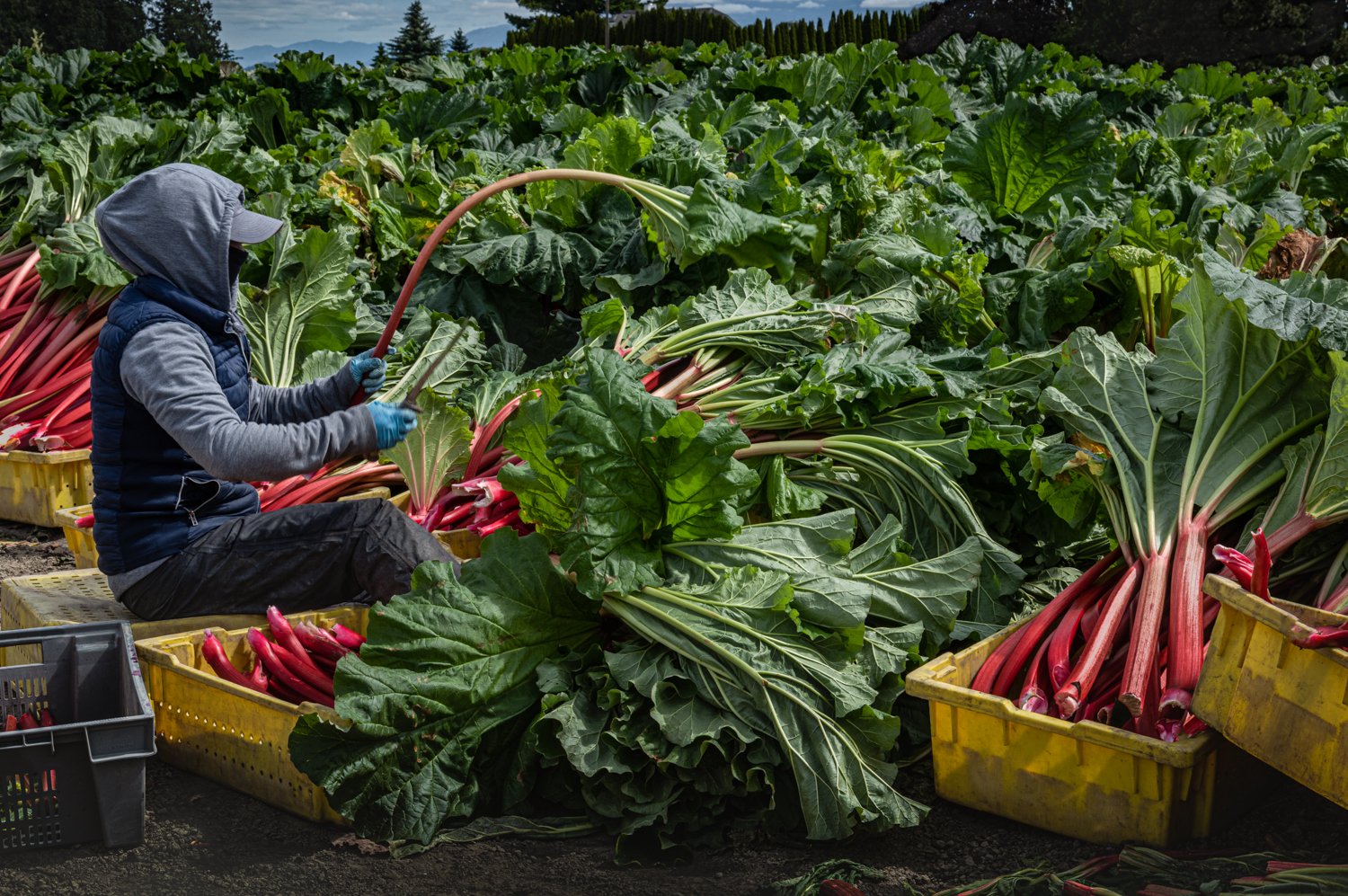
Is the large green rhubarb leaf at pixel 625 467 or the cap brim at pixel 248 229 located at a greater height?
the cap brim at pixel 248 229

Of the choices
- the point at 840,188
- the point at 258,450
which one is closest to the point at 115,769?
the point at 258,450

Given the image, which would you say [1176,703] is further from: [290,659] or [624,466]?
[290,659]

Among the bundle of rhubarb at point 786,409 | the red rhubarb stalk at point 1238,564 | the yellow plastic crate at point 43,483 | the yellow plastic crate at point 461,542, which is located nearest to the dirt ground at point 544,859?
the red rhubarb stalk at point 1238,564

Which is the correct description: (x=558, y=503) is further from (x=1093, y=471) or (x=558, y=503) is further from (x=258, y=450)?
(x=1093, y=471)

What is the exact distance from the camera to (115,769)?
285 centimetres

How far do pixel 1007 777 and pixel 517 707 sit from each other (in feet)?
3.91

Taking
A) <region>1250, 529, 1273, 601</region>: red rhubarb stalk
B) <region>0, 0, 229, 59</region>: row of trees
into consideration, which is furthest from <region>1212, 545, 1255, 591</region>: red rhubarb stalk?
<region>0, 0, 229, 59</region>: row of trees

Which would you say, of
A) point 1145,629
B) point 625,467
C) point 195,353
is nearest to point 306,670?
point 195,353

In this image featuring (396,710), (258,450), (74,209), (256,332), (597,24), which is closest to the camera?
(396,710)

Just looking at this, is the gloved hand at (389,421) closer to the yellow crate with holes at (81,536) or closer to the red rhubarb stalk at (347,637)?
the red rhubarb stalk at (347,637)

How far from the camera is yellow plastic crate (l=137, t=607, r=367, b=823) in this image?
3078 mm

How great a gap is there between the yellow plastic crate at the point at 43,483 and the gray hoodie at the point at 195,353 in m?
2.15

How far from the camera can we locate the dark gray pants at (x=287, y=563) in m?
3.57

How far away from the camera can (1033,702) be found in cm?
300
